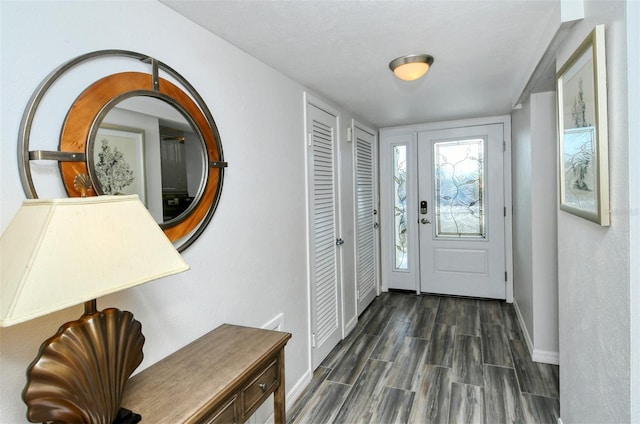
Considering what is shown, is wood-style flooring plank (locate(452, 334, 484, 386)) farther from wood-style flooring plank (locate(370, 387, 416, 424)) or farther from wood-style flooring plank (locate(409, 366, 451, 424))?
wood-style flooring plank (locate(370, 387, 416, 424))

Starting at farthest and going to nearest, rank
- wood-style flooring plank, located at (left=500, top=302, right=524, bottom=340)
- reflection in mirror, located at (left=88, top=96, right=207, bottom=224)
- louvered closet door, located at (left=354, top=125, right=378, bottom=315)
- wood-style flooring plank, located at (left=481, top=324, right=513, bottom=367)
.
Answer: louvered closet door, located at (left=354, top=125, right=378, bottom=315) → wood-style flooring plank, located at (left=500, top=302, right=524, bottom=340) → wood-style flooring plank, located at (left=481, top=324, right=513, bottom=367) → reflection in mirror, located at (left=88, top=96, right=207, bottom=224)

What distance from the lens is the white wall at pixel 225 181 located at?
3.10ft

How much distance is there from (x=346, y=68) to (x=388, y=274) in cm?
303

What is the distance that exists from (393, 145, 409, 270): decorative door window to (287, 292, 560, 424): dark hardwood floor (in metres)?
1.01

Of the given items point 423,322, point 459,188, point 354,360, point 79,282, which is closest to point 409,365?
point 354,360

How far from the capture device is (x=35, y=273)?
715 millimetres

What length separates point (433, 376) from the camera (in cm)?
256

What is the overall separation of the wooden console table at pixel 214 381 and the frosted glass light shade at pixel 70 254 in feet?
1.41

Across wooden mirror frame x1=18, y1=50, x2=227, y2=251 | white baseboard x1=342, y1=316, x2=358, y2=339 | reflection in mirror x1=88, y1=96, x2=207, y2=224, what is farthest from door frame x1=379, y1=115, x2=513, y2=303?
reflection in mirror x1=88, y1=96, x2=207, y2=224

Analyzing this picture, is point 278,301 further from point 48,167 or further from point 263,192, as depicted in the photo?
point 48,167

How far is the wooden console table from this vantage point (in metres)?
1.05

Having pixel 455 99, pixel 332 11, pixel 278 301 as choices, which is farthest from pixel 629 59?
pixel 455 99

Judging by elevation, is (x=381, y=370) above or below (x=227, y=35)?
below

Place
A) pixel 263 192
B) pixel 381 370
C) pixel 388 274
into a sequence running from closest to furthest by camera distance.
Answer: pixel 263 192 → pixel 381 370 → pixel 388 274
